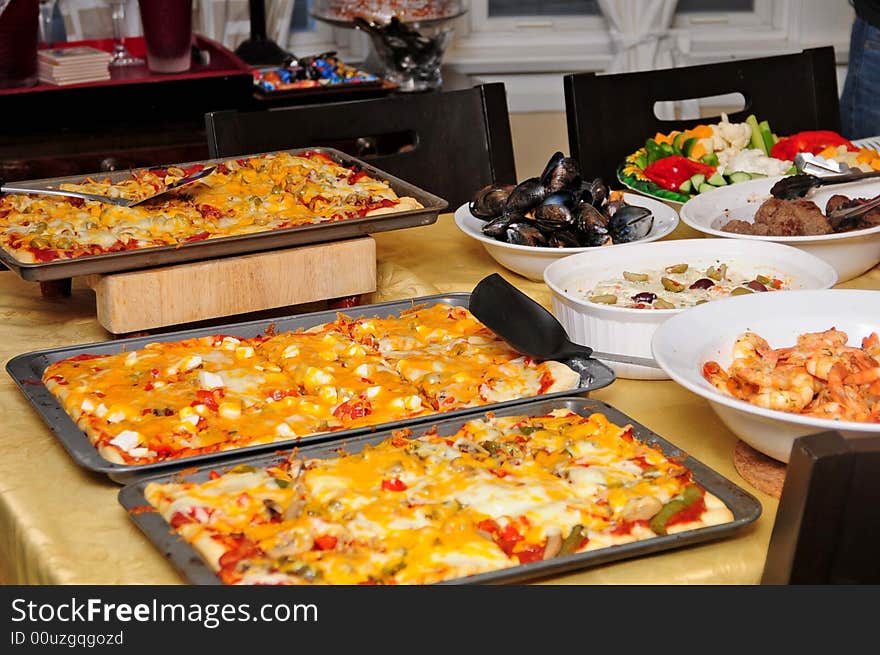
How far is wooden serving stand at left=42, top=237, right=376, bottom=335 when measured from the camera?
1771mm

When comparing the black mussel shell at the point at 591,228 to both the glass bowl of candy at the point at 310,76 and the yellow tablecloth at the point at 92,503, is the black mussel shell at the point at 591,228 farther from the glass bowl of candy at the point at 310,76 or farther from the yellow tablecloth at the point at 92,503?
the glass bowl of candy at the point at 310,76

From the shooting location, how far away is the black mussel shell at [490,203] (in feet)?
6.74

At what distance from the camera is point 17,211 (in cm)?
198

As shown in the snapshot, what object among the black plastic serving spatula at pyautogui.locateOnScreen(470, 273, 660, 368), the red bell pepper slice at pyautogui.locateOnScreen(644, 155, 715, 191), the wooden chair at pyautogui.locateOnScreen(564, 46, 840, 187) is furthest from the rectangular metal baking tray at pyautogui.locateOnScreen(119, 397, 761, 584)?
the wooden chair at pyautogui.locateOnScreen(564, 46, 840, 187)

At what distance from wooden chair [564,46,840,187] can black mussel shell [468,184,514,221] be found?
0.66 meters

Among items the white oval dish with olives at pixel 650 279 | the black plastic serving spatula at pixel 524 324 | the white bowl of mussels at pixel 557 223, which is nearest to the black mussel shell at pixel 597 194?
the white bowl of mussels at pixel 557 223

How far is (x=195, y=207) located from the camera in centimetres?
199

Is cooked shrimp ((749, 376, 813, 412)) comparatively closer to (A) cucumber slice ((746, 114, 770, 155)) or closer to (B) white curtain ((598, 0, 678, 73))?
(A) cucumber slice ((746, 114, 770, 155))

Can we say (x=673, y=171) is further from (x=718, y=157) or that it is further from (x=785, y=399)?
(x=785, y=399)

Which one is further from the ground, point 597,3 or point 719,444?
point 597,3

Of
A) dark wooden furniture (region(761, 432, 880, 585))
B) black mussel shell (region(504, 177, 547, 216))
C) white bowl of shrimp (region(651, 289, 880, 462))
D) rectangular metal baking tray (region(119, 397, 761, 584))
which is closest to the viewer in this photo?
dark wooden furniture (region(761, 432, 880, 585))
